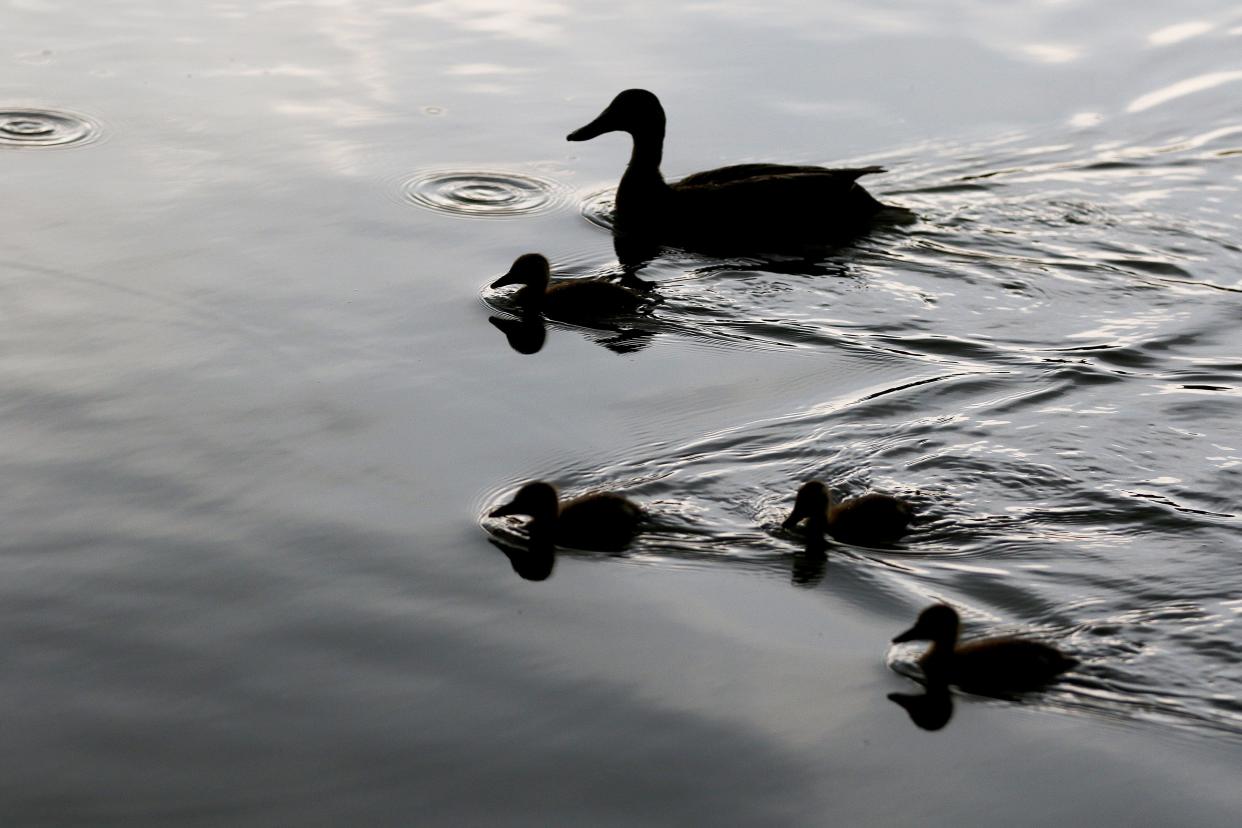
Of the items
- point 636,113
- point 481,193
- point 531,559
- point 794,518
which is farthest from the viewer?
point 636,113

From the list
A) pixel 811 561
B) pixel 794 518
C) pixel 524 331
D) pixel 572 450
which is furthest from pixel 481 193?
pixel 811 561

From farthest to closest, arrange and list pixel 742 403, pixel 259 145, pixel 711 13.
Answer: pixel 711 13 < pixel 259 145 < pixel 742 403

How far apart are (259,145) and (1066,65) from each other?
6124 millimetres

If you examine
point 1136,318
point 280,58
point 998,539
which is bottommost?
point 998,539

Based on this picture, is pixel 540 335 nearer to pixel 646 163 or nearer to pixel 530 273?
pixel 530 273

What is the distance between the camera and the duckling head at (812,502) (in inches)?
226

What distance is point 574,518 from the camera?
5.77 metres

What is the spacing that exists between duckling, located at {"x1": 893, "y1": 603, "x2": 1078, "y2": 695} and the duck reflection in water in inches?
122

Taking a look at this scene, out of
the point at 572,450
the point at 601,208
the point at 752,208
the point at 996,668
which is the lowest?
the point at 996,668

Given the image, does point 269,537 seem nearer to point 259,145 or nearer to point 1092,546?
point 1092,546

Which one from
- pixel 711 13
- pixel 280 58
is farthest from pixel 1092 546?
pixel 711 13

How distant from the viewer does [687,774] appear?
15.2 ft

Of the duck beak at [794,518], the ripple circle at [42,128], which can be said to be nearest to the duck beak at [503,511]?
the duck beak at [794,518]

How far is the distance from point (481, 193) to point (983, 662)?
206 inches
